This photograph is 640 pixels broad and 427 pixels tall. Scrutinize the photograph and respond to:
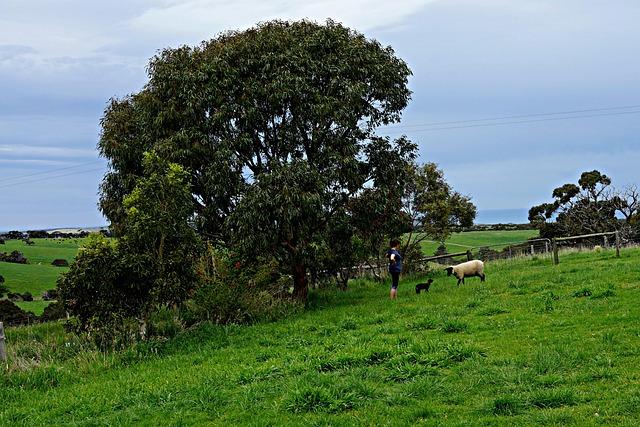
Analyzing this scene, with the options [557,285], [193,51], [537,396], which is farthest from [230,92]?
[537,396]

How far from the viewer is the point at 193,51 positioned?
22.9 metres

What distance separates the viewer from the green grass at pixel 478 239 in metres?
69.6

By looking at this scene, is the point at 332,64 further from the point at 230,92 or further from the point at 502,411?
the point at 502,411

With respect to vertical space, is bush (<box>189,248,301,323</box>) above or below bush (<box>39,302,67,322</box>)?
above

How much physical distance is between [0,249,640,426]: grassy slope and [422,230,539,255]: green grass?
48659 millimetres

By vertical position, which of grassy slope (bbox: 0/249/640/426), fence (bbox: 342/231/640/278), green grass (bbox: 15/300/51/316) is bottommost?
grassy slope (bbox: 0/249/640/426)

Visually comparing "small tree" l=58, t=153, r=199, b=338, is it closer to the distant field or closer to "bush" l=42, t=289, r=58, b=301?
the distant field

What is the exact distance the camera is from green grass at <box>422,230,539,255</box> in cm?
6962

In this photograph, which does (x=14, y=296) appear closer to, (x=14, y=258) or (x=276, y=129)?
(x=14, y=258)

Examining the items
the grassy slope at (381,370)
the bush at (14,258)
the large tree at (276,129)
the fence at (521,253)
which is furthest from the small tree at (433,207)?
the bush at (14,258)

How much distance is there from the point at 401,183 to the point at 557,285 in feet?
24.1

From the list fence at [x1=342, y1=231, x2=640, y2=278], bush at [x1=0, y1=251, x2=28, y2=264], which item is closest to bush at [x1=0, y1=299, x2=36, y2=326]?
fence at [x1=342, y1=231, x2=640, y2=278]

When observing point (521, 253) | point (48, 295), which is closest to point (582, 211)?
→ point (521, 253)

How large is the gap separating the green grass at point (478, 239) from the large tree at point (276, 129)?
139 ft
